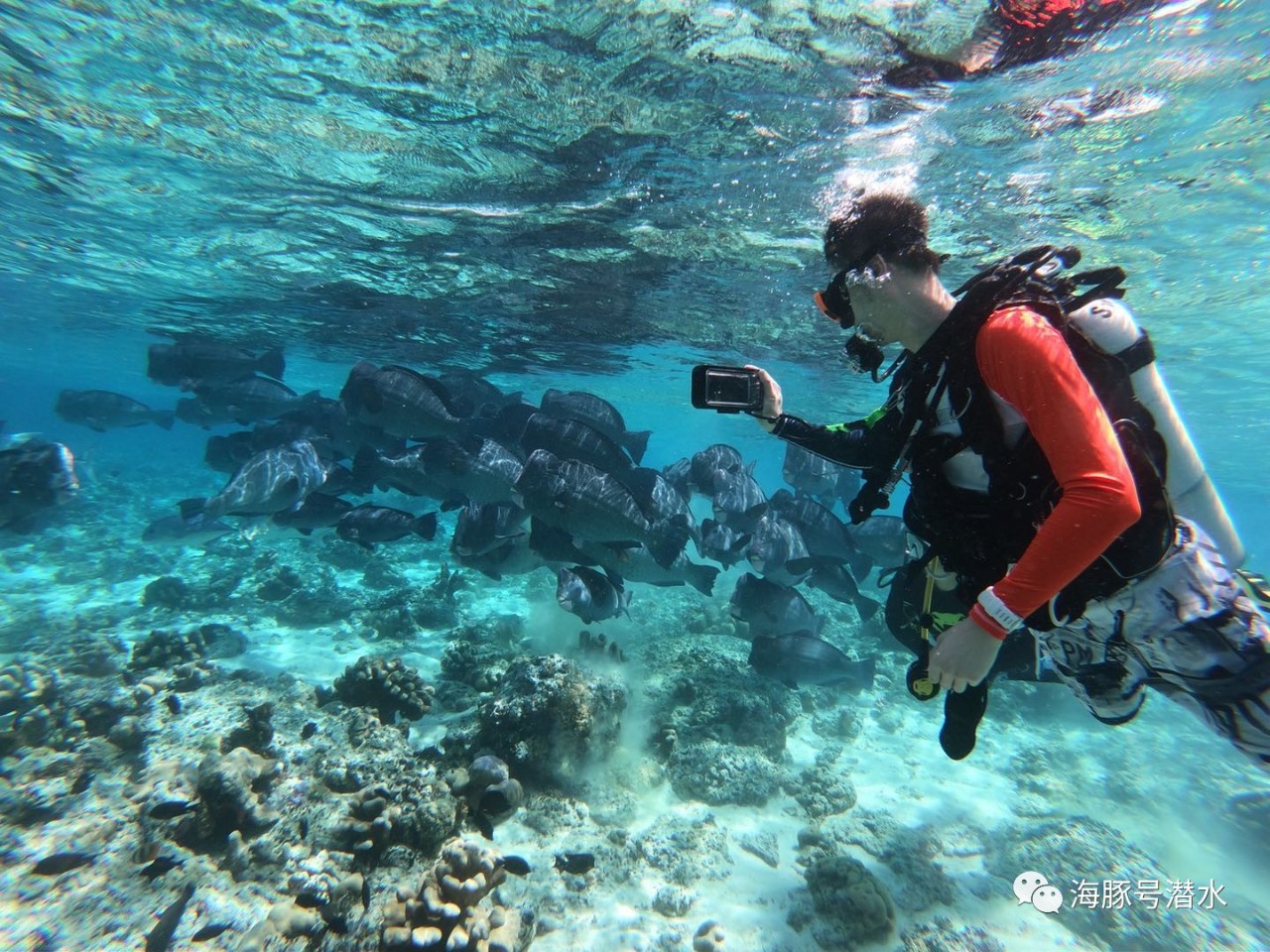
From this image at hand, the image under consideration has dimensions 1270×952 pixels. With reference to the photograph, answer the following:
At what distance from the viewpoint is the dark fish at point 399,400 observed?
9.66 metres

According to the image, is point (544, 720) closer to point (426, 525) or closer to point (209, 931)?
point (209, 931)

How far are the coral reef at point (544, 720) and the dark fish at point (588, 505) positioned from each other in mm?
1767

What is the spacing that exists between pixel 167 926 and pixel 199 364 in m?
13.5

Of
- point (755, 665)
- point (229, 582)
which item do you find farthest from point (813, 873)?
point (229, 582)

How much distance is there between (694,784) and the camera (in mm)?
7133

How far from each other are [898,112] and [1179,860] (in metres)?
11.7

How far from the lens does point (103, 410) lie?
13.7 metres

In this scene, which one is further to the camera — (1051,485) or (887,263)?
(887,263)

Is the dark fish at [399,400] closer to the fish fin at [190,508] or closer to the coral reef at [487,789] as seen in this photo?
the fish fin at [190,508]

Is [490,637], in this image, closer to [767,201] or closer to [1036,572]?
[767,201]

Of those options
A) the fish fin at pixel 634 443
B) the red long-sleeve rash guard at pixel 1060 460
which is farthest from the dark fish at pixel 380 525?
the red long-sleeve rash guard at pixel 1060 460

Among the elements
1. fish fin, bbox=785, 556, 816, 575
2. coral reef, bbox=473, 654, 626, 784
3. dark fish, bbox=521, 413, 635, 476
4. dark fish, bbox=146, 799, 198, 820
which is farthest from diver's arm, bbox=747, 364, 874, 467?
dark fish, bbox=146, 799, 198, 820

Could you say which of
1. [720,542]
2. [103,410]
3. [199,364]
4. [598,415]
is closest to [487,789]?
[720,542]

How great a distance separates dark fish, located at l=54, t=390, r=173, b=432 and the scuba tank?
1733cm
